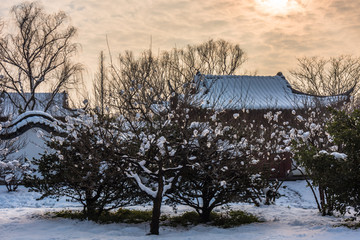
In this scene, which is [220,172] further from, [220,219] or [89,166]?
[89,166]

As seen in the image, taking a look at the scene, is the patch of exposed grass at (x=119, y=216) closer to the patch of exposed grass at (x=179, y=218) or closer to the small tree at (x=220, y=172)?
the patch of exposed grass at (x=179, y=218)

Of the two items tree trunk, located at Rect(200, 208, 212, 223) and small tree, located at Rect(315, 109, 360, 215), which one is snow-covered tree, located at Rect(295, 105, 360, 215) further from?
tree trunk, located at Rect(200, 208, 212, 223)

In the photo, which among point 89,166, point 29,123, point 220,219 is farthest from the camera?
point 29,123

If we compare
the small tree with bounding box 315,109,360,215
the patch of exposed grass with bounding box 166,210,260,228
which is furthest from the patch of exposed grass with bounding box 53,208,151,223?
the small tree with bounding box 315,109,360,215

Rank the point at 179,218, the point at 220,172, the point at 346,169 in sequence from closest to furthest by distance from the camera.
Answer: the point at 346,169 → the point at 220,172 → the point at 179,218

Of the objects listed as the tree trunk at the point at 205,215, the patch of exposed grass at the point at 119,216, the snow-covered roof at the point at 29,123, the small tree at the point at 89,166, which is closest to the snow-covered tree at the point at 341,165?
the tree trunk at the point at 205,215

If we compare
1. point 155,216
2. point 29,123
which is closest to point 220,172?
point 155,216

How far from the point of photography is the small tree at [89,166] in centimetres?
827

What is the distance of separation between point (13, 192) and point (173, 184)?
978cm

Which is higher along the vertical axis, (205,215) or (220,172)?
(220,172)

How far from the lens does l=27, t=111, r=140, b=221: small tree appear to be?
8.27 m

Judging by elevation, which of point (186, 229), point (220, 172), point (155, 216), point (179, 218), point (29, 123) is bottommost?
point (186, 229)

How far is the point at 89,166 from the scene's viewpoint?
29.8 feet

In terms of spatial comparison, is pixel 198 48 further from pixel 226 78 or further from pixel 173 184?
pixel 173 184
